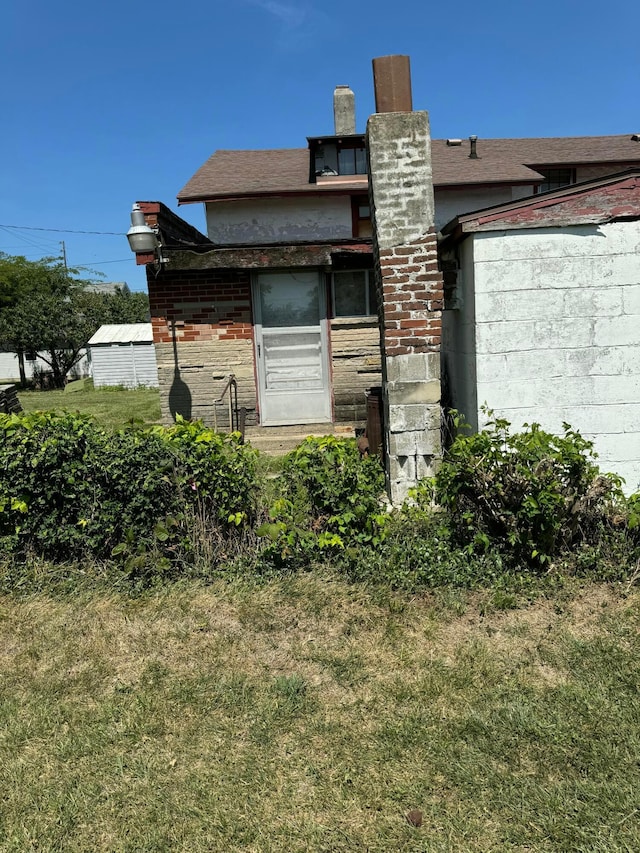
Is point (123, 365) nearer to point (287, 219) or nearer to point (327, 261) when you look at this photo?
point (287, 219)

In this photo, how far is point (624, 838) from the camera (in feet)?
7.08

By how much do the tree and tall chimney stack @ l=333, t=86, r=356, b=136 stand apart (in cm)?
1420

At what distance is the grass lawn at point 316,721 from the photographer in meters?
2.27

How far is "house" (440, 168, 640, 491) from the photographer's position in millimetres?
4777

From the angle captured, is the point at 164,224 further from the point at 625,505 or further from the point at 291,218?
the point at 625,505

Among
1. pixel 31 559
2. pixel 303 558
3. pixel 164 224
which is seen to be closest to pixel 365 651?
pixel 303 558

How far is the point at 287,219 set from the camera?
14.0 meters

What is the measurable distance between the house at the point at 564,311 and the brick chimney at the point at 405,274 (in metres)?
0.34

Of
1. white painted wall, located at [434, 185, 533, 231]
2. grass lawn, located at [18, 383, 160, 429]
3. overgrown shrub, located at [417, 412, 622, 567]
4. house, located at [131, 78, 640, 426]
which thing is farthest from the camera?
white painted wall, located at [434, 185, 533, 231]

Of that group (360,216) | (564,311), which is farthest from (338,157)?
(564,311)

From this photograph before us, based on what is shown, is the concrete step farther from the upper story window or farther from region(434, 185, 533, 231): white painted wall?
the upper story window

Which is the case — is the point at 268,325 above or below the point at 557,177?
below

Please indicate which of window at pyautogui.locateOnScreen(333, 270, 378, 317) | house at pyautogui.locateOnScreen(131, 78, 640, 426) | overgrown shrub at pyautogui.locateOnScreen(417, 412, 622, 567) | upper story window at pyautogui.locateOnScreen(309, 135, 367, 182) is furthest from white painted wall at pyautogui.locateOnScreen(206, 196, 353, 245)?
overgrown shrub at pyautogui.locateOnScreen(417, 412, 622, 567)

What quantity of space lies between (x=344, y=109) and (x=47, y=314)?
14689mm
